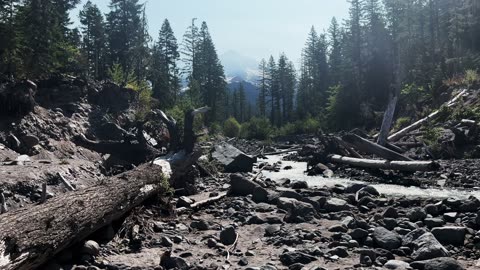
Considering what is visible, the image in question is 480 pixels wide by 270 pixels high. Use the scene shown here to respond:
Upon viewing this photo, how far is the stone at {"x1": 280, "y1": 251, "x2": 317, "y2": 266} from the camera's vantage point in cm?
653

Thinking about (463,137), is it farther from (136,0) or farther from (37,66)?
(136,0)

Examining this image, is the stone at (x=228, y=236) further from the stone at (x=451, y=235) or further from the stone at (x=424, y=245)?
the stone at (x=451, y=235)

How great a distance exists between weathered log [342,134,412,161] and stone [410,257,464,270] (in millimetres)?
10296

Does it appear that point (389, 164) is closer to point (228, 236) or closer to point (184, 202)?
point (184, 202)

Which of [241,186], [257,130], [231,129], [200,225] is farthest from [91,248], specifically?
[231,129]

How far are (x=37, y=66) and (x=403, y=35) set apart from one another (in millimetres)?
41225

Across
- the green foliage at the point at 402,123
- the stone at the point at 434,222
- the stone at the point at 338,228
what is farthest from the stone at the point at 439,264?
the green foliage at the point at 402,123

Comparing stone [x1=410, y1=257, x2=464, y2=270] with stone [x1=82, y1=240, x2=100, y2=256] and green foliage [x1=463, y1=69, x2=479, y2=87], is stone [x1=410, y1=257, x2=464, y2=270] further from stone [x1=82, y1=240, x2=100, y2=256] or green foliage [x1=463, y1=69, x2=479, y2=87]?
green foliage [x1=463, y1=69, x2=479, y2=87]

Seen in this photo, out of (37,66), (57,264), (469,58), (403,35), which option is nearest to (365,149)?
(57,264)

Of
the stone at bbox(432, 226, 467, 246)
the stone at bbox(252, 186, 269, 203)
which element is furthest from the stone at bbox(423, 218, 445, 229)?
the stone at bbox(252, 186, 269, 203)

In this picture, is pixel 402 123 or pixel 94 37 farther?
pixel 94 37

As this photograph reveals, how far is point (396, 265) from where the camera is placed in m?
6.04

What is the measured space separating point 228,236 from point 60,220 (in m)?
2.94

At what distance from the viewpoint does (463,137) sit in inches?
697
